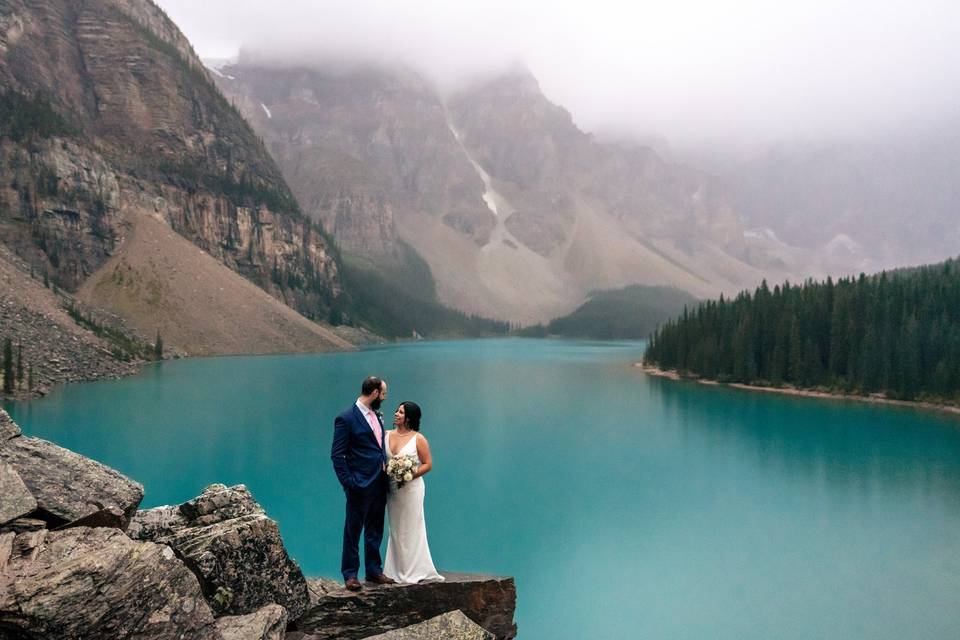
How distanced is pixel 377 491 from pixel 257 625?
6.47ft

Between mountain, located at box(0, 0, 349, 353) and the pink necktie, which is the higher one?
mountain, located at box(0, 0, 349, 353)

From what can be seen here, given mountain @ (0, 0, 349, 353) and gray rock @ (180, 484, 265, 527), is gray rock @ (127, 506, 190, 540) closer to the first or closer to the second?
gray rock @ (180, 484, 265, 527)

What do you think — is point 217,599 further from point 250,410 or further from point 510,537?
point 250,410

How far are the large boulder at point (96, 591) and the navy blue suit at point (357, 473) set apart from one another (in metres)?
2.23

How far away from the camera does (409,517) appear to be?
7891 mm

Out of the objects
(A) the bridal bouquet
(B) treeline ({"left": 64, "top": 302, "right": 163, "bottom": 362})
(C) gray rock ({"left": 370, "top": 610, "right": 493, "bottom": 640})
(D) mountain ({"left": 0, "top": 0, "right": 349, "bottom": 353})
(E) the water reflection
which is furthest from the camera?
(D) mountain ({"left": 0, "top": 0, "right": 349, "bottom": 353})

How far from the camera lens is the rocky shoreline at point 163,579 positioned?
506cm

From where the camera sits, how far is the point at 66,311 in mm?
72000

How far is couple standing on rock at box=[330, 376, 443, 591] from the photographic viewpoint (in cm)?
775

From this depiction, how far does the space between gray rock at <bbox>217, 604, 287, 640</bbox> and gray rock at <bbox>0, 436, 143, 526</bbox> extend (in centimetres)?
186

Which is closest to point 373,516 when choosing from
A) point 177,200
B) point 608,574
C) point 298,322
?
point 608,574

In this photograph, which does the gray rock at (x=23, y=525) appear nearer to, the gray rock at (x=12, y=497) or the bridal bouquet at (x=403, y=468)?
the gray rock at (x=12, y=497)

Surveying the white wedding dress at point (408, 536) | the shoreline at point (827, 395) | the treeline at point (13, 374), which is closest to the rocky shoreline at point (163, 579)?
the white wedding dress at point (408, 536)

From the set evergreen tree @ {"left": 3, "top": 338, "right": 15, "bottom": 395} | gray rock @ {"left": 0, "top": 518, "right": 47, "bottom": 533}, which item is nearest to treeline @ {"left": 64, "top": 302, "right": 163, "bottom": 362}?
evergreen tree @ {"left": 3, "top": 338, "right": 15, "bottom": 395}
